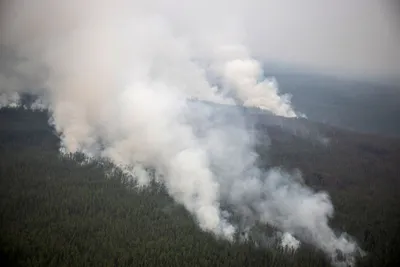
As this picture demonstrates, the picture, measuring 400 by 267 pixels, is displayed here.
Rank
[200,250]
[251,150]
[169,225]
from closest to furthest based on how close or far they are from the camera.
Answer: [200,250] → [169,225] → [251,150]

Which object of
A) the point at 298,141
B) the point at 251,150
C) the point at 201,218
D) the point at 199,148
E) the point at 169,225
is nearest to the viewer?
the point at 169,225

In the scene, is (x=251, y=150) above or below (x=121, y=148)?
above

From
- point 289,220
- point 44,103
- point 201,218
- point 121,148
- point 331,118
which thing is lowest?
point 201,218

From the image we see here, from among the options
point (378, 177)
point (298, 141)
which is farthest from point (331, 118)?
point (378, 177)

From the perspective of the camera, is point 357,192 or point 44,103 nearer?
point 357,192

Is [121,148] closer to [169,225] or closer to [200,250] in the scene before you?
[169,225]

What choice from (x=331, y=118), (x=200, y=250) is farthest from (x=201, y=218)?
(x=331, y=118)

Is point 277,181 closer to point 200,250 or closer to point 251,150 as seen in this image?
point 251,150
